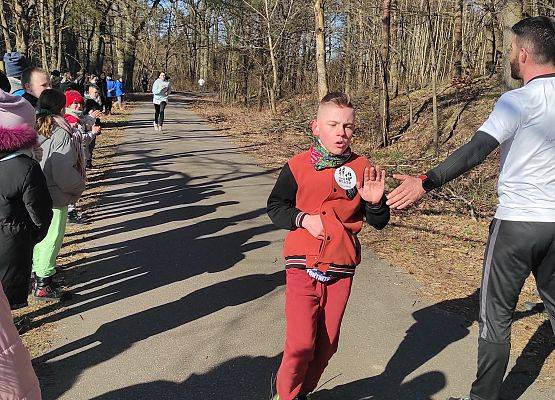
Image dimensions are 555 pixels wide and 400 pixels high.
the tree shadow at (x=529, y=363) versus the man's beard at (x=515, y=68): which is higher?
the man's beard at (x=515, y=68)

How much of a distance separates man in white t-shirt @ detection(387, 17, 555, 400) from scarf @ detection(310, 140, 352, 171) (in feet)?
1.00

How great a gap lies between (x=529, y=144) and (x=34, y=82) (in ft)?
16.9

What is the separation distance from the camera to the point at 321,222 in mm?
2824

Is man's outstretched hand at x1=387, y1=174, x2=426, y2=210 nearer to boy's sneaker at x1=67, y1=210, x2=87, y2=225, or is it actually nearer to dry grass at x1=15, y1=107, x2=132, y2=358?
dry grass at x1=15, y1=107, x2=132, y2=358

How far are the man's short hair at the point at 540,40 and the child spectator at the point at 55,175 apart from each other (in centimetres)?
393

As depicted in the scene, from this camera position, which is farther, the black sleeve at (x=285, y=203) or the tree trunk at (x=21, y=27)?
the tree trunk at (x=21, y=27)

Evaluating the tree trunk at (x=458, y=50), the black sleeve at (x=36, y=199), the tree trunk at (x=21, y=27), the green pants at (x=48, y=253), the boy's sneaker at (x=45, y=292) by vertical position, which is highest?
the tree trunk at (x=21, y=27)

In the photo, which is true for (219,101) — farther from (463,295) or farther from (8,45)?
(463,295)

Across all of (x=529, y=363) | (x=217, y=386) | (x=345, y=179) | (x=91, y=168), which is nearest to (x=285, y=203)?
(x=345, y=179)

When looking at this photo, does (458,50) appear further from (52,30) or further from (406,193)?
(406,193)

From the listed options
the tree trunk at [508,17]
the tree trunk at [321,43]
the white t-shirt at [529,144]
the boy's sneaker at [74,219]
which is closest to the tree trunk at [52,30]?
the tree trunk at [321,43]

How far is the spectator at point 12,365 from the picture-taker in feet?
6.07

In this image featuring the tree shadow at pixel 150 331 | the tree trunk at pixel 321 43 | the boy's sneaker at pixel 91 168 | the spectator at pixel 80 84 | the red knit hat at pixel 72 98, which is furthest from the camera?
the tree trunk at pixel 321 43

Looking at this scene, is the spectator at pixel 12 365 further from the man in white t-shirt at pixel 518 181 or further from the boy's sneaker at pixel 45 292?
the boy's sneaker at pixel 45 292
